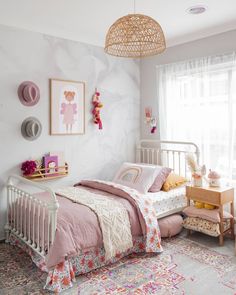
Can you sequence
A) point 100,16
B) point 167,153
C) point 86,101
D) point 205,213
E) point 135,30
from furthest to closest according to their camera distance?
point 167,153, point 86,101, point 205,213, point 100,16, point 135,30

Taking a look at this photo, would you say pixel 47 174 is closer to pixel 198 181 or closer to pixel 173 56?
pixel 198 181

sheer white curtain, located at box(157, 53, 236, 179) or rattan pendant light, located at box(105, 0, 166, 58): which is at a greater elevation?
rattan pendant light, located at box(105, 0, 166, 58)

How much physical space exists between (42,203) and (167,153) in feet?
6.74

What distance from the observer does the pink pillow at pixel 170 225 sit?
3.19 m

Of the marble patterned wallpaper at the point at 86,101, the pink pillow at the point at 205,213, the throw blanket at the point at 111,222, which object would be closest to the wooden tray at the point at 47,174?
the marble patterned wallpaper at the point at 86,101

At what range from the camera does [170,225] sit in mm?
3234

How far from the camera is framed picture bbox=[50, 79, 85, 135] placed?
3514mm

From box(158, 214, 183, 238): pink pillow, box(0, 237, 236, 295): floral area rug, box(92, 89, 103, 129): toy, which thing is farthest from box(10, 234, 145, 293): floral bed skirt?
box(92, 89, 103, 129): toy

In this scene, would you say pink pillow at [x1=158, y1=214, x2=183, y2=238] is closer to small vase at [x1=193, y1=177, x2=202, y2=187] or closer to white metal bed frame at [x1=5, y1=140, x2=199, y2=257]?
small vase at [x1=193, y1=177, x2=202, y2=187]

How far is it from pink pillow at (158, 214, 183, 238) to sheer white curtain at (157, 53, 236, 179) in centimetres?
76

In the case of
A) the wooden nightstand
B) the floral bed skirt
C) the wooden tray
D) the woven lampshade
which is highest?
the woven lampshade

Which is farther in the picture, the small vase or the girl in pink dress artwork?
the girl in pink dress artwork

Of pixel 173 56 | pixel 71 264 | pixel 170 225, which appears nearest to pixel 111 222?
pixel 71 264

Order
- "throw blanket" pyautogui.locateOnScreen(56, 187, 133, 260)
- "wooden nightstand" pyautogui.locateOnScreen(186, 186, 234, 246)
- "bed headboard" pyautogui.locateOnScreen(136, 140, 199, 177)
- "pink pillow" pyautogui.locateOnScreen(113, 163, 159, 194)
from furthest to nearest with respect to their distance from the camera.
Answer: "bed headboard" pyautogui.locateOnScreen(136, 140, 199, 177), "pink pillow" pyautogui.locateOnScreen(113, 163, 159, 194), "wooden nightstand" pyautogui.locateOnScreen(186, 186, 234, 246), "throw blanket" pyautogui.locateOnScreen(56, 187, 133, 260)
